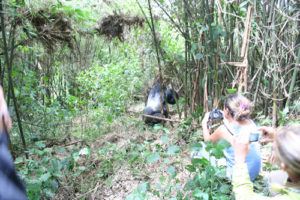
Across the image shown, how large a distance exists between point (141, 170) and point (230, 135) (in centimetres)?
107

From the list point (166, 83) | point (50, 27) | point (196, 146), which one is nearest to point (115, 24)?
point (166, 83)

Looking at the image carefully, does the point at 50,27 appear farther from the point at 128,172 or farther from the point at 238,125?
the point at 238,125

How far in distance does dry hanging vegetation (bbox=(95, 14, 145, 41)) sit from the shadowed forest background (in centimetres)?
44

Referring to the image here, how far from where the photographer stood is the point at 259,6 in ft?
7.61

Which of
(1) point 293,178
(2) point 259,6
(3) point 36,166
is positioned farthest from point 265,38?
(3) point 36,166

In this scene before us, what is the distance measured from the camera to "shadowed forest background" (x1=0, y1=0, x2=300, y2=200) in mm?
1871

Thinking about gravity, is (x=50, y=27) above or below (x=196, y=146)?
above

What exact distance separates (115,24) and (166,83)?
213cm

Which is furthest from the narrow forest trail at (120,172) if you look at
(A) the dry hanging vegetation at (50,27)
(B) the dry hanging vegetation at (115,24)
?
(B) the dry hanging vegetation at (115,24)

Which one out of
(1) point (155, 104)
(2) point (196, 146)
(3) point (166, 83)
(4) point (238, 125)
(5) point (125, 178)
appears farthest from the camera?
(1) point (155, 104)

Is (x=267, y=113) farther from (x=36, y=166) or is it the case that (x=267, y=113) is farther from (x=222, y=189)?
(x=36, y=166)

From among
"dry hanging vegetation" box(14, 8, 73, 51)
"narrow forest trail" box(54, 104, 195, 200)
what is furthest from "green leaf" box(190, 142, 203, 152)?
"dry hanging vegetation" box(14, 8, 73, 51)

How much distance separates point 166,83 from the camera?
382cm

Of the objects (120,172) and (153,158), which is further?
(120,172)
